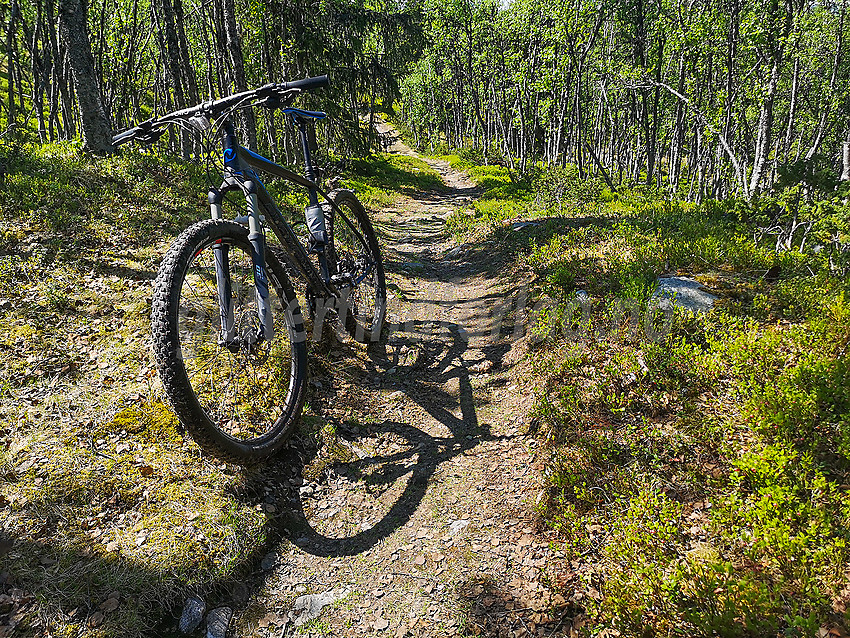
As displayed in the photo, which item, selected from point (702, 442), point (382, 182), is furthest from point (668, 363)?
point (382, 182)

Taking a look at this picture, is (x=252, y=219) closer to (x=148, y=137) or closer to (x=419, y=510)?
(x=148, y=137)

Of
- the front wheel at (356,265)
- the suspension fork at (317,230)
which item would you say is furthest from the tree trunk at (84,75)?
the suspension fork at (317,230)

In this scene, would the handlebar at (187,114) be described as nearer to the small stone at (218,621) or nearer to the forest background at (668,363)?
the forest background at (668,363)

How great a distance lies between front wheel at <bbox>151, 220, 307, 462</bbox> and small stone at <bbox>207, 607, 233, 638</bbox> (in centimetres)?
91

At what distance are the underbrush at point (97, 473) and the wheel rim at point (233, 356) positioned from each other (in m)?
0.37

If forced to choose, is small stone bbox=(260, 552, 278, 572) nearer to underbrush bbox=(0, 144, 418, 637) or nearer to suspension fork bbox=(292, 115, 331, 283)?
underbrush bbox=(0, 144, 418, 637)

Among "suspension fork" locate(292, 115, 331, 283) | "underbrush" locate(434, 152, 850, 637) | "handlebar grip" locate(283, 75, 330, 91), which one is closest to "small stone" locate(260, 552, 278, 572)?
"underbrush" locate(434, 152, 850, 637)

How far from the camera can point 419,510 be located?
3725 mm

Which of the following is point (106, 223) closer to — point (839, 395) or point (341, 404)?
point (341, 404)

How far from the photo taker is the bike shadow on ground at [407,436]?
3.54 metres

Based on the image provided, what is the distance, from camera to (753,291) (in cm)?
546

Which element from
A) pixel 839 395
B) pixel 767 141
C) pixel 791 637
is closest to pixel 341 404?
pixel 791 637

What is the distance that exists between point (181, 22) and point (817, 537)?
1948 centimetres

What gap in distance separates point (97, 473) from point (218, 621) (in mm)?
1425
